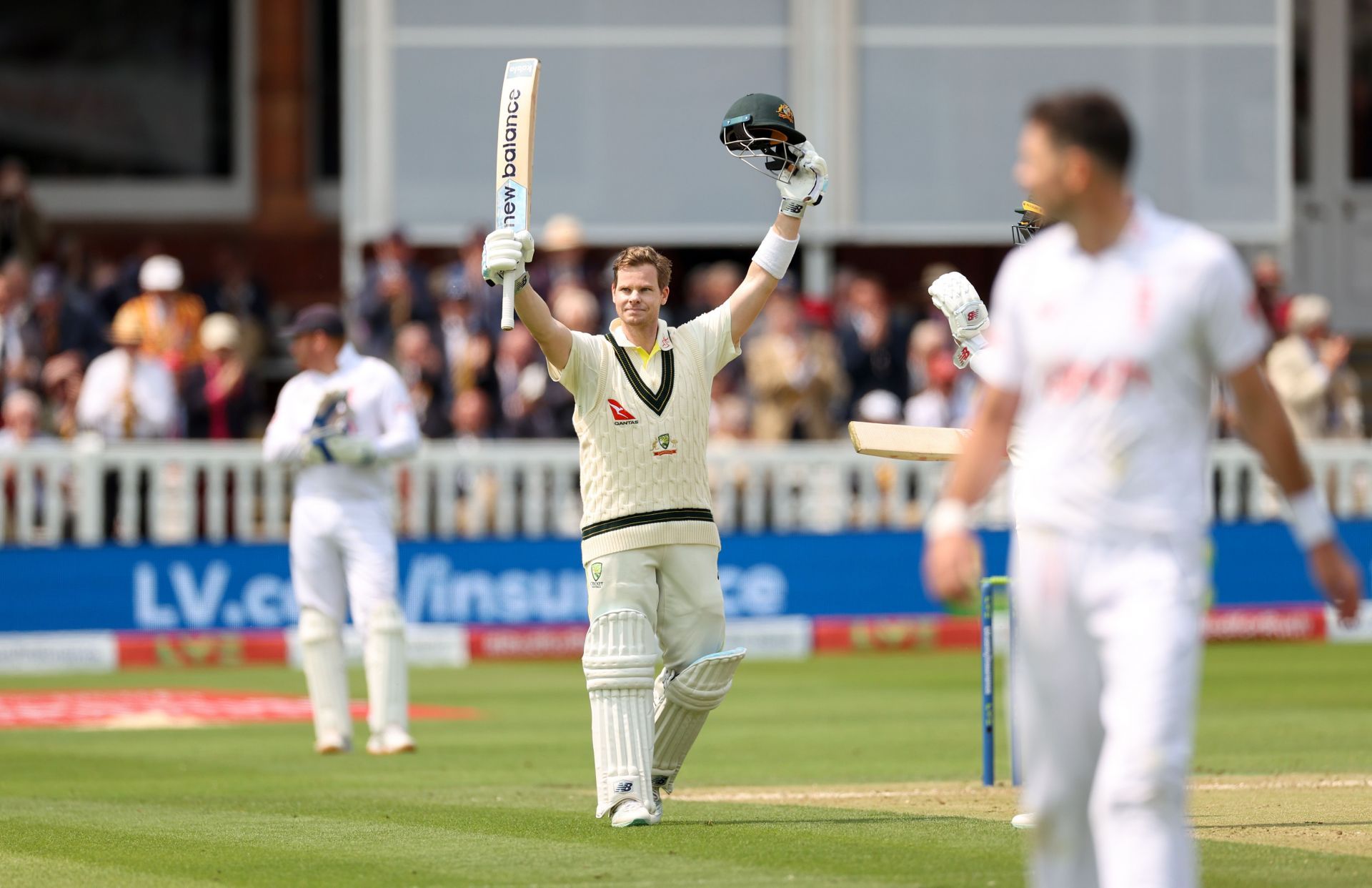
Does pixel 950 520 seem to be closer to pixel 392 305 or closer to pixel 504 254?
pixel 504 254

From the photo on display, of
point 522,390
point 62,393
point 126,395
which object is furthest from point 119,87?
point 522,390

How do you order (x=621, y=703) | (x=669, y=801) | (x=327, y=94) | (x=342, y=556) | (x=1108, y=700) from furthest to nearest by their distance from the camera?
(x=327, y=94) < (x=342, y=556) < (x=669, y=801) < (x=621, y=703) < (x=1108, y=700)

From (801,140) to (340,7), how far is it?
60.9 feet

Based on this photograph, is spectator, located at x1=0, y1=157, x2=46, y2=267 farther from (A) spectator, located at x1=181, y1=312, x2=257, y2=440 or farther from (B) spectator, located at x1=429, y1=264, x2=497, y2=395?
(B) spectator, located at x1=429, y1=264, x2=497, y2=395

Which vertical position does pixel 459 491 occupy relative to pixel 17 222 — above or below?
below

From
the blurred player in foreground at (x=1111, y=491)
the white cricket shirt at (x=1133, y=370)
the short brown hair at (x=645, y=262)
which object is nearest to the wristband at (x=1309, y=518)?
the blurred player in foreground at (x=1111, y=491)

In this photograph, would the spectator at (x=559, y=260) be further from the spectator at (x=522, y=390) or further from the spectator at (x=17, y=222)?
the spectator at (x=17, y=222)

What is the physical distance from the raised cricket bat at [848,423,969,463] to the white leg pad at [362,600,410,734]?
14.2 ft

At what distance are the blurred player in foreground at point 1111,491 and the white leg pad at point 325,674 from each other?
7081 millimetres

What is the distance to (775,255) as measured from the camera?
8547 millimetres

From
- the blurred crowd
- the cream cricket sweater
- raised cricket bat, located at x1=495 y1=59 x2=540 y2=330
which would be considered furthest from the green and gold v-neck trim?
the blurred crowd

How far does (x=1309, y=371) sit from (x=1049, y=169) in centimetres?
1543

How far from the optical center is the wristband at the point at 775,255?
853 cm

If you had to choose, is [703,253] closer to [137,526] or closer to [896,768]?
[137,526]
